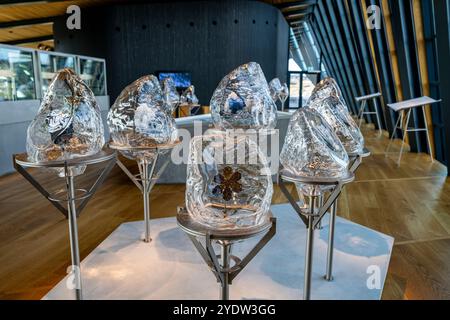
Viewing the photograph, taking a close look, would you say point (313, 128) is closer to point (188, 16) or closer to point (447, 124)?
point (447, 124)

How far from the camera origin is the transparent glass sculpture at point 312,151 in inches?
70.7

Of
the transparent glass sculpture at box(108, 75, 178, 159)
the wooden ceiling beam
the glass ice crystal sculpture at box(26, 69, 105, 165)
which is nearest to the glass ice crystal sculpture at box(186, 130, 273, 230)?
the glass ice crystal sculpture at box(26, 69, 105, 165)

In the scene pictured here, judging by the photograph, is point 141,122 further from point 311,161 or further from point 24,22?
point 24,22

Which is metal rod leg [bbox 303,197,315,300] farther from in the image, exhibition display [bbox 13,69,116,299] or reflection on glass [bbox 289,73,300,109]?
reflection on glass [bbox 289,73,300,109]

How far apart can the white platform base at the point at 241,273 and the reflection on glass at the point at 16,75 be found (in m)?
3.51

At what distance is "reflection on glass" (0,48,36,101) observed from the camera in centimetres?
522

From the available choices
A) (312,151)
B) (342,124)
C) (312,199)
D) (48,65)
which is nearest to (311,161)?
(312,151)

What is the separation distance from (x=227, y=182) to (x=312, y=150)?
67cm

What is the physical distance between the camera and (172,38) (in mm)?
10695

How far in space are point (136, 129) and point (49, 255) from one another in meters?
1.14

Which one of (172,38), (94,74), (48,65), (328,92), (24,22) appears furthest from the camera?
(24,22)

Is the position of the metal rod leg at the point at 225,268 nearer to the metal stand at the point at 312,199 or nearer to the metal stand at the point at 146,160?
the metal stand at the point at 312,199

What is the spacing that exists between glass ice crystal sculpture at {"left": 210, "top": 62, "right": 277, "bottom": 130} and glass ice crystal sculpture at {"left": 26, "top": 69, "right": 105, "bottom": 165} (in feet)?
3.43

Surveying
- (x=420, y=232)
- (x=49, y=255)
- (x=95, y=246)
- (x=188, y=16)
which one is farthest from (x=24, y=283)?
(x=188, y=16)
